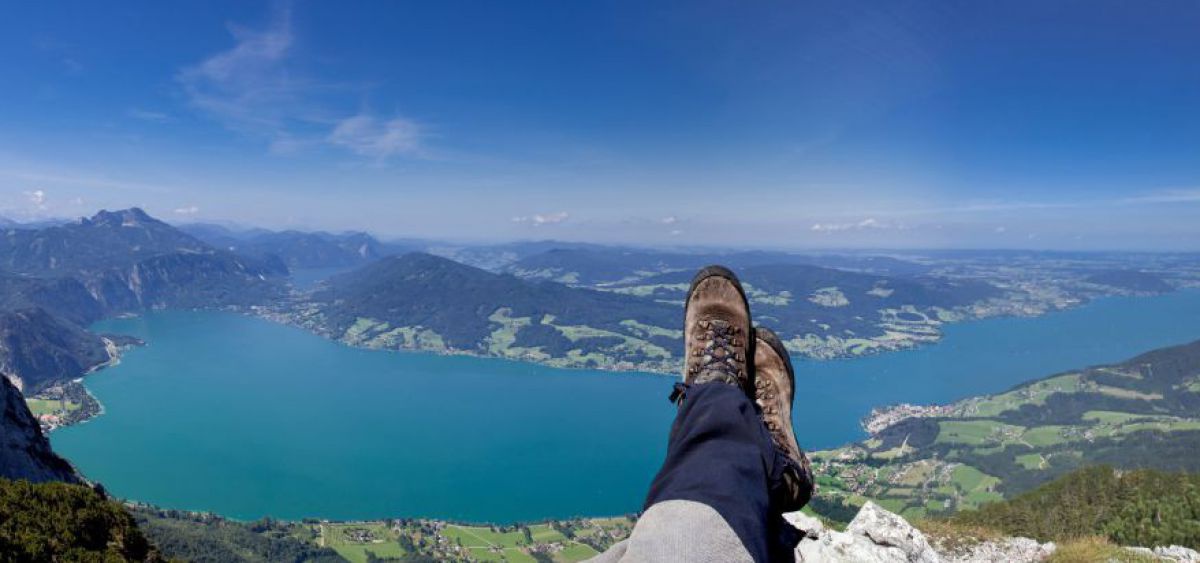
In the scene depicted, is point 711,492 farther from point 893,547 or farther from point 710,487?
point 893,547

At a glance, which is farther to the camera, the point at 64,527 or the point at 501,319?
the point at 501,319

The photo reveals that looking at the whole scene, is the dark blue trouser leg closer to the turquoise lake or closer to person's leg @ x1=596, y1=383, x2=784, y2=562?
person's leg @ x1=596, y1=383, x2=784, y2=562

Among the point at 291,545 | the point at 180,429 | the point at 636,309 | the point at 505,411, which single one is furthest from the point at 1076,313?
the point at 180,429

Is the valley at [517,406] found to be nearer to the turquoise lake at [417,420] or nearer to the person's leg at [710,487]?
the turquoise lake at [417,420]

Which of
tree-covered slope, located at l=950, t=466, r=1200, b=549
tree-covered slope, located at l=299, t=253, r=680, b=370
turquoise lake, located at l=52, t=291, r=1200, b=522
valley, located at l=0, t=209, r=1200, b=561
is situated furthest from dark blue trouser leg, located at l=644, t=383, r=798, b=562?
tree-covered slope, located at l=299, t=253, r=680, b=370

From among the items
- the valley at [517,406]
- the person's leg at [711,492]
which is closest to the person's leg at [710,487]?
the person's leg at [711,492]

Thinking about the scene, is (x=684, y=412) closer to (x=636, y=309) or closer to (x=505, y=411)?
(x=505, y=411)

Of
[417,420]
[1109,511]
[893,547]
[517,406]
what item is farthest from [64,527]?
[517,406]
